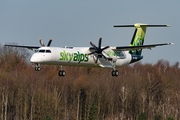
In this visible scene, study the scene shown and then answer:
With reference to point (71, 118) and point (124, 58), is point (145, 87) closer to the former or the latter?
point (71, 118)

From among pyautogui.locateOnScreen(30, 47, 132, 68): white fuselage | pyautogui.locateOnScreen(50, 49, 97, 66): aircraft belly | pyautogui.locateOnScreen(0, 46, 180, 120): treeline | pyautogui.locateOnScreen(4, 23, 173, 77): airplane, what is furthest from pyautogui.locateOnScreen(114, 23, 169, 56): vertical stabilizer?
pyautogui.locateOnScreen(0, 46, 180, 120): treeline

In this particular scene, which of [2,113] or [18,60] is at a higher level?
[18,60]

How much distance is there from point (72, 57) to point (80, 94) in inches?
1780

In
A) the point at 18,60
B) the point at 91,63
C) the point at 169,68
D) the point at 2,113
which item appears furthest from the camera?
the point at 169,68

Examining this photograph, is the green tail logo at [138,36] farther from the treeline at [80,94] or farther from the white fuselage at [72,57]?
the treeline at [80,94]

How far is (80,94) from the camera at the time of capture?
108188mm

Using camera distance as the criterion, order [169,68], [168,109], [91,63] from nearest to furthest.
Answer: [91,63]
[168,109]
[169,68]

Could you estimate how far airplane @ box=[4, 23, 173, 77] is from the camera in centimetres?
6162

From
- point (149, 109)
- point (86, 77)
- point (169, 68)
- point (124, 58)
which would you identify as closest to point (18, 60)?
point (86, 77)

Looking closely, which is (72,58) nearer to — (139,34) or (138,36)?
(138,36)

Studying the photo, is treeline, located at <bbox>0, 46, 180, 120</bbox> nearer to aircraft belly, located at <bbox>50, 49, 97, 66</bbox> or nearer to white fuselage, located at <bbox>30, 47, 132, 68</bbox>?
white fuselage, located at <bbox>30, 47, 132, 68</bbox>

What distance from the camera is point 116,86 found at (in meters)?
111

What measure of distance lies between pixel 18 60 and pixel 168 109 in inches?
993

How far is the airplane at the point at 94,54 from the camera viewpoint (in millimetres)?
61625
